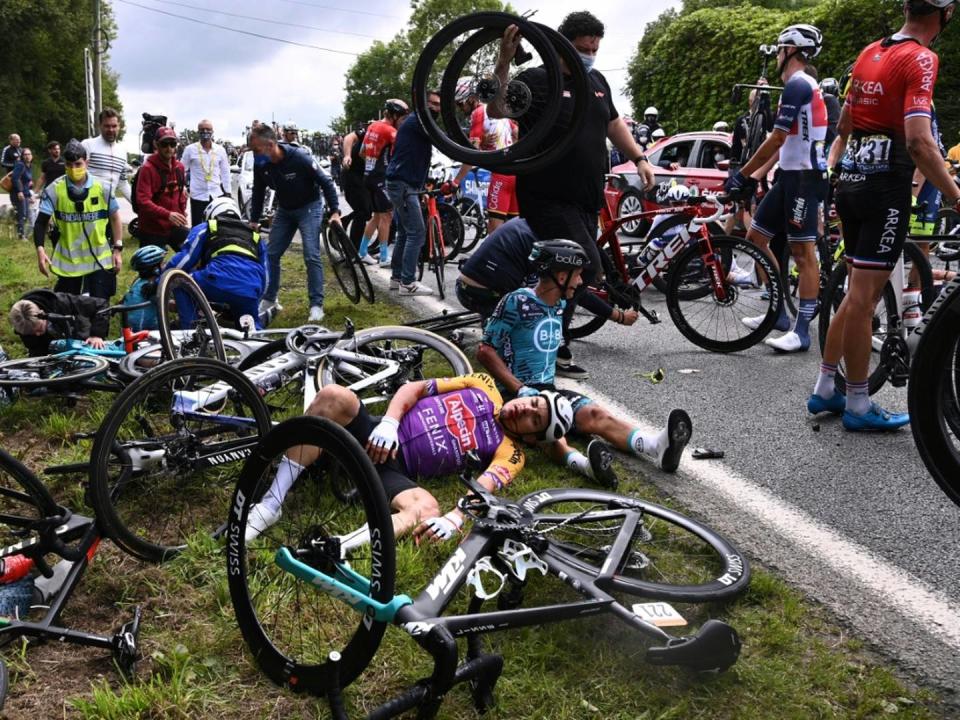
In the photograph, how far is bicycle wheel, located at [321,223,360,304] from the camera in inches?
361

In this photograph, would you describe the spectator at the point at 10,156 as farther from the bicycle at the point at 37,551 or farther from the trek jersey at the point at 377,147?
the bicycle at the point at 37,551

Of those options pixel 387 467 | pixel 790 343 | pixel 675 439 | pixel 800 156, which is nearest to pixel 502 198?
pixel 800 156

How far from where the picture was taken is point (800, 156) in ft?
22.1

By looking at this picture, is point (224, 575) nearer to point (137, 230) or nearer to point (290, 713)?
A: point (290, 713)

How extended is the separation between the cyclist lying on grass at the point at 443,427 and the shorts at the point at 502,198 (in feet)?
15.1

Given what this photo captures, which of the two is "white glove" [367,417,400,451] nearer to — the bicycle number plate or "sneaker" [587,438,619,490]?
"sneaker" [587,438,619,490]

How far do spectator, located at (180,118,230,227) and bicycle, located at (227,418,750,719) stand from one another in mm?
9572

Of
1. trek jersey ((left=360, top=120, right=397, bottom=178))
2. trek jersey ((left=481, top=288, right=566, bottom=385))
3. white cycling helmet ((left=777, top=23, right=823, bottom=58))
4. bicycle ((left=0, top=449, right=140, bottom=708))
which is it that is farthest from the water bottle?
trek jersey ((left=360, top=120, right=397, bottom=178))

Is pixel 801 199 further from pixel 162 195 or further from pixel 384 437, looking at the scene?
pixel 162 195

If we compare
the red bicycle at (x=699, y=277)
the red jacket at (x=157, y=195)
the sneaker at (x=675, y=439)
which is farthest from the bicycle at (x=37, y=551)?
the red jacket at (x=157, y=195)

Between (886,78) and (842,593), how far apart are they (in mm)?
2661

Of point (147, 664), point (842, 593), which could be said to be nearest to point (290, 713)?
point (147, 664)

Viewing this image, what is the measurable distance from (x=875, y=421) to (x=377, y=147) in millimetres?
7723

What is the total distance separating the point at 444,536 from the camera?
11.7ft
